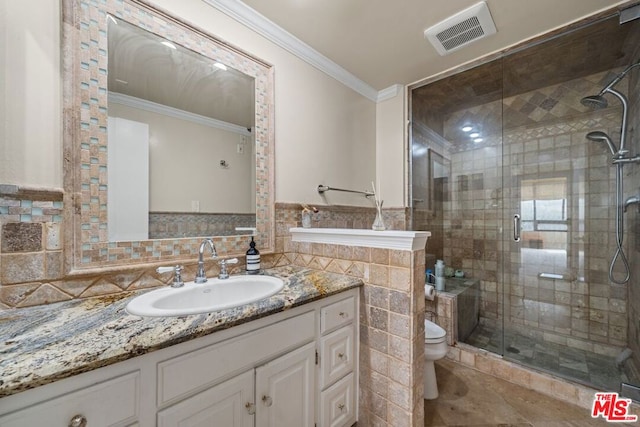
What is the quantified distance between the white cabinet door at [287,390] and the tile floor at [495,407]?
84cm

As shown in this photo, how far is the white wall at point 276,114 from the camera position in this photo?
0.90m

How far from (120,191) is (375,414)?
1641mm

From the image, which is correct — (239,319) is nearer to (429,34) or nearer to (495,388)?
(495,388)

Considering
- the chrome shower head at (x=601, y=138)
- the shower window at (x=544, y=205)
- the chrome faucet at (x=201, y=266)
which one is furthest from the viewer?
the shower window at (x=544, y=205)

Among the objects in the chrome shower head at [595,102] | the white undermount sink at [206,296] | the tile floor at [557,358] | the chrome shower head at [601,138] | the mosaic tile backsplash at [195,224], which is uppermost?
the chrome shower head at [595,102]

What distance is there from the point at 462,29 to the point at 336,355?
Result: 2.19 meters

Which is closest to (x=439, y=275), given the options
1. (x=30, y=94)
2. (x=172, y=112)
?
(x=172, y=112)

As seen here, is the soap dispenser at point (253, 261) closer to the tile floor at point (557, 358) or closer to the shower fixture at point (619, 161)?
the tile floor at point (557, 358)

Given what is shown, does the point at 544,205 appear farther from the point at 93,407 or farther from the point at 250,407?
the point at 93,407

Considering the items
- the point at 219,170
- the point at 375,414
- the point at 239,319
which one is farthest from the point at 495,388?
the point at 219,170

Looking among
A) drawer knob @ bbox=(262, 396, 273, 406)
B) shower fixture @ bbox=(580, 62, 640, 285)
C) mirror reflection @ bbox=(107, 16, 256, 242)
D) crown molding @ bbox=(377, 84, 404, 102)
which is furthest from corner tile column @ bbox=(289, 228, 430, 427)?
shower fixture @ bbox=(580, 62, 640, 285)

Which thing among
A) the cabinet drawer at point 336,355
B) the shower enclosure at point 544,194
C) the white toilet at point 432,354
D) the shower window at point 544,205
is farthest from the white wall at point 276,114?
the shower window at point 544,205

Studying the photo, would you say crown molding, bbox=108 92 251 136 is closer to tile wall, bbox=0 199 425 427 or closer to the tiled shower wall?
tile wall, bbox=0 199 425 427

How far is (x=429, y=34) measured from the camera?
174 cm
